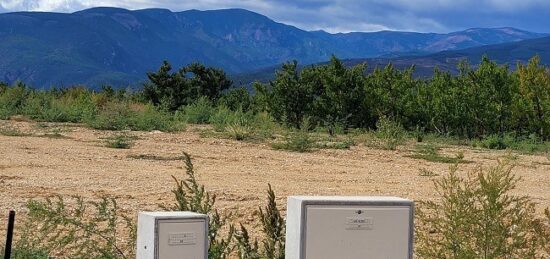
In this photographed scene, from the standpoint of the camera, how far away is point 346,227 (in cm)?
396

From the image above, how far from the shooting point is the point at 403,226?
4.07 meters

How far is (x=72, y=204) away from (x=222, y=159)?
22.4ft

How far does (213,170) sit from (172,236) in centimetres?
1098

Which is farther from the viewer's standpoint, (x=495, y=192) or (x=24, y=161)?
(x=24, y=161)

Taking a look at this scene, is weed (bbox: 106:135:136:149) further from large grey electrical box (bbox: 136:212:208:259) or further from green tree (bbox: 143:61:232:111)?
green tree (bbox: 143:61:232:111)

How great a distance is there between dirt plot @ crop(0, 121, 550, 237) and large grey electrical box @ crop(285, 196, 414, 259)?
4679 mm

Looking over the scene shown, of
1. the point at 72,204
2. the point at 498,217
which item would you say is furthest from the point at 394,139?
the point at 498,217

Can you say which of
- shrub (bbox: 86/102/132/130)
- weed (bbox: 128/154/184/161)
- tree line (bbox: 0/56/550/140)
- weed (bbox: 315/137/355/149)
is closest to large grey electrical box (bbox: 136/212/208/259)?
weed (bbox: 128/154/184/161)

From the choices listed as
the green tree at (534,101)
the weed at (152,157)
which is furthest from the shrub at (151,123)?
the green tree at (534,101)

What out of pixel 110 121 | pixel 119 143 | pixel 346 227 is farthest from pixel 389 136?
pixel 346 227

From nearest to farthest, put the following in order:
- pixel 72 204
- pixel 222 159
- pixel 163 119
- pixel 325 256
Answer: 1. pixel 325 256
2. pixel 72 204
3. pixel 222 159
4. pixel 163 119

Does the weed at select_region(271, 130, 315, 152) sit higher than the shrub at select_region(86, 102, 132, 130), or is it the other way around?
the shrub at select_region(86, 102, 132, 130)

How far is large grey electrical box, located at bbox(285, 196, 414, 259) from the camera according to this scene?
3.92m

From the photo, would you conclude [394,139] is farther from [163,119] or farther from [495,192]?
[495,192]
